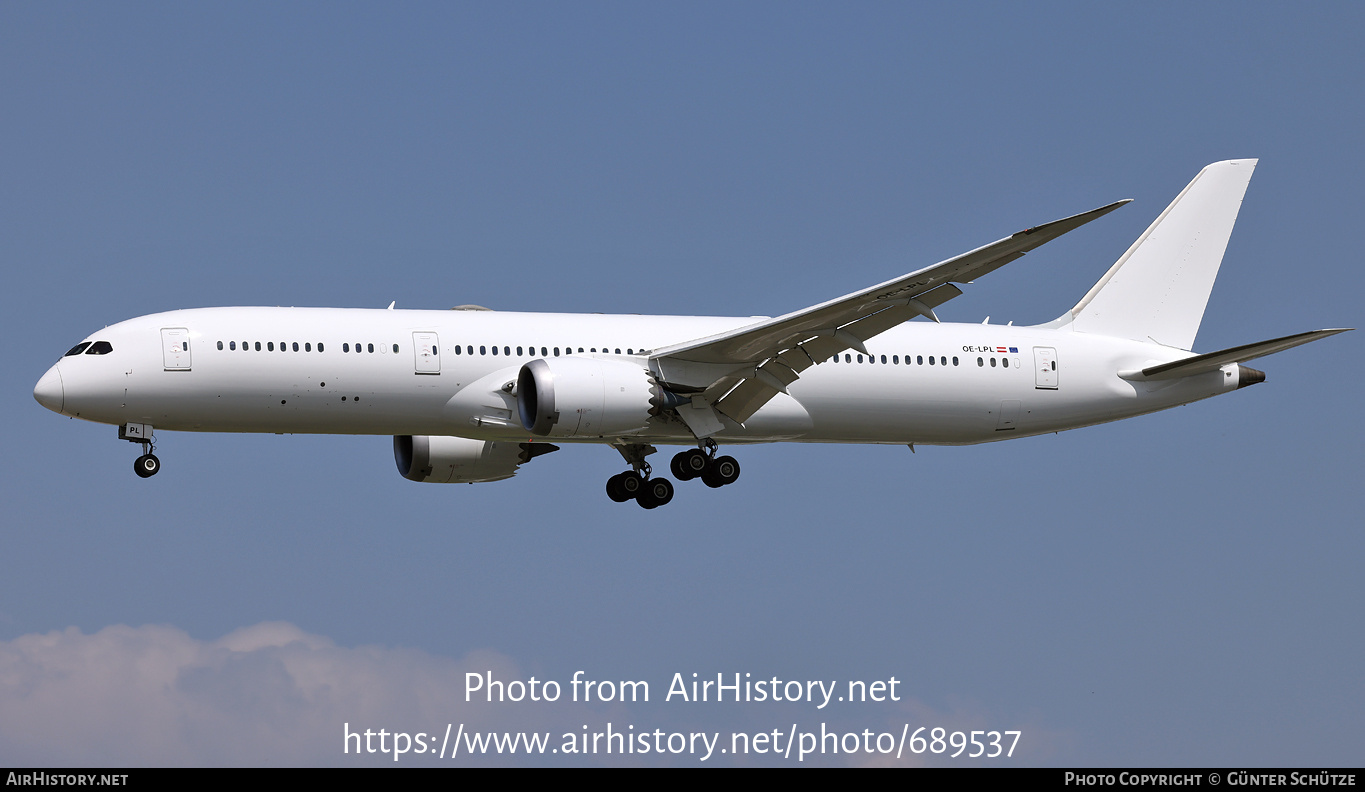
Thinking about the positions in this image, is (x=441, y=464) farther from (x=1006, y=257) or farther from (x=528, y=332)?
(x=1006, y=257)

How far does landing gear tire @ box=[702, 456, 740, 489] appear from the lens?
40.8 metres

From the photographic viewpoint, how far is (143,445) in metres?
38.1

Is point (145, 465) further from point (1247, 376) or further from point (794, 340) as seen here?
point (1247, 376)

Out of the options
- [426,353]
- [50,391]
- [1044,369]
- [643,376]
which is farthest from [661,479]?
[50,391]

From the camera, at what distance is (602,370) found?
38281 millimetres

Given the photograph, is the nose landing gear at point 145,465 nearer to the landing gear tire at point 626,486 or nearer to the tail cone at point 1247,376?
the landing gear tire at point 626,486

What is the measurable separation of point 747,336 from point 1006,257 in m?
7.03

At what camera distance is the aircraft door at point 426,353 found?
125 feet

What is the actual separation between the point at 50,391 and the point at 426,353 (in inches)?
319

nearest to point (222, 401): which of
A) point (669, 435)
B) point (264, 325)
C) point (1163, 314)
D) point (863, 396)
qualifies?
point (264, 325)

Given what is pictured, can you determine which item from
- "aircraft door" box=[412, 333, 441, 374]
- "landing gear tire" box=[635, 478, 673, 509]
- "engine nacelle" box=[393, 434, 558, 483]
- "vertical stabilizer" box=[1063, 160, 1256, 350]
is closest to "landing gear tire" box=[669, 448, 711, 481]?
"landing gear tire" box=[635, 478, 673, 509]

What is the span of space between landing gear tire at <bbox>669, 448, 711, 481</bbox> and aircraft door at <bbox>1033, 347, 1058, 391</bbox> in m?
8.69

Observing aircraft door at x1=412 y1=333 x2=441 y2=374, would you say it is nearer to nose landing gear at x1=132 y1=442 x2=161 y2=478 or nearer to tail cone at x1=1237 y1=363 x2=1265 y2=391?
nose landing gear at x1=132 y1=442 x2=161 y2=478

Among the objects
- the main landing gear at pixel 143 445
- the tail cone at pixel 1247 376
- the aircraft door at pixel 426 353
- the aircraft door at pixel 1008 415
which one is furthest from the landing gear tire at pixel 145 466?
the tail cone at pixel 1247 376
